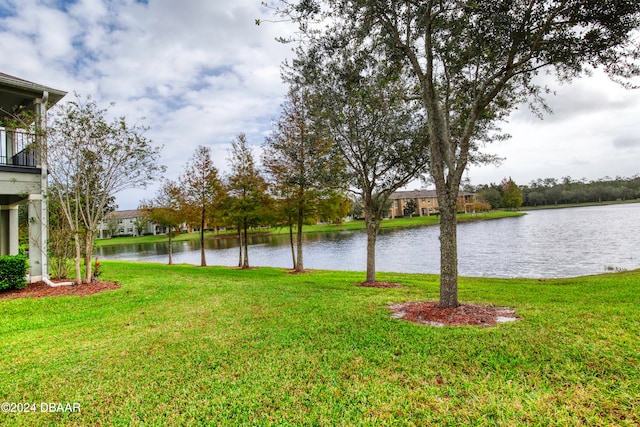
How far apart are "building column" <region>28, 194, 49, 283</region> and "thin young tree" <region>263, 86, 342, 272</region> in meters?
8.98

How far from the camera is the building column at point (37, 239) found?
35.6ft

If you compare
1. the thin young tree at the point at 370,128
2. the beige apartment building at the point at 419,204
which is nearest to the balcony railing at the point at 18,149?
the thin young tree at the point at 370,128

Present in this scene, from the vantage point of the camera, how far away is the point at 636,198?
98875 millimetres

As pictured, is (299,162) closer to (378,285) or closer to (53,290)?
(378,285)

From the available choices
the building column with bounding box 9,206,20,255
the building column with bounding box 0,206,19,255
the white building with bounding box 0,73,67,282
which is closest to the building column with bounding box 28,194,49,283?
the white building with bounding box 0,73,67,282

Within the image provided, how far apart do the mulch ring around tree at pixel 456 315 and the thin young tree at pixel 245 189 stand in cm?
1337

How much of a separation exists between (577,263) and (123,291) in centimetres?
2161

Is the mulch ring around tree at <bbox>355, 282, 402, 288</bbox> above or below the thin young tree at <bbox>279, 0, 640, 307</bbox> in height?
below

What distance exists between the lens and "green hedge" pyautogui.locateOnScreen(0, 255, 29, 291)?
10023mm

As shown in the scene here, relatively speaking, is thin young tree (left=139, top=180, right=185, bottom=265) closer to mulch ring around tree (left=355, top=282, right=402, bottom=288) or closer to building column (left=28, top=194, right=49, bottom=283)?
building column (left=28, top=194, right=49, bottom=283)

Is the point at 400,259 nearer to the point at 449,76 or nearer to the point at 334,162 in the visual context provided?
the point at 334,162

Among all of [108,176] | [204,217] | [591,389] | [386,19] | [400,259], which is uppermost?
[386,19]

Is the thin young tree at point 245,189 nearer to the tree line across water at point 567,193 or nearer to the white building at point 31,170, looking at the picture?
the white building at point 31,170

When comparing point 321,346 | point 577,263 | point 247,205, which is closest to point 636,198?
point 577,263
